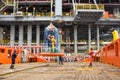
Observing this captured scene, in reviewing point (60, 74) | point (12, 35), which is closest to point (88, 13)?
point (12, 35)

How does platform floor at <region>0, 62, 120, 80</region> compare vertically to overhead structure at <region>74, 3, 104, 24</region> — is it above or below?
below

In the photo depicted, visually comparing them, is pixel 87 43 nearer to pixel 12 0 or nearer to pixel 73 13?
pixel 73 13

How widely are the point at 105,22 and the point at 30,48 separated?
19919 millimetres

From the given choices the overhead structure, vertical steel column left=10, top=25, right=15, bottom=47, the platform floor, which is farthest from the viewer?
vertical steel column left=10, top=25, right=15, bottom=47

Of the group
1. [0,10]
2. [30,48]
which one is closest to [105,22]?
[30,48]

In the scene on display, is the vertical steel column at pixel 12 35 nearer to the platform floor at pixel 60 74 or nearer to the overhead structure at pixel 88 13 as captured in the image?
the overhead structure at pixel 88 13

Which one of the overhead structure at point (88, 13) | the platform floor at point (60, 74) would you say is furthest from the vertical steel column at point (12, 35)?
the platform floor at point (60, 74)

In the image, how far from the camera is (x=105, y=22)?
7006 cm

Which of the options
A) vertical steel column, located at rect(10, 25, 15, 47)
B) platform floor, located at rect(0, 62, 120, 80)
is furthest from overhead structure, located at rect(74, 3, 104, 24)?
platform floor, located at rect(0, 62, 120, 80)

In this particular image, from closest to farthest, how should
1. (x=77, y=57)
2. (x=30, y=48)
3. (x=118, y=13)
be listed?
(x=77, y=57), (x=30, y=48), (x=118, y=13)

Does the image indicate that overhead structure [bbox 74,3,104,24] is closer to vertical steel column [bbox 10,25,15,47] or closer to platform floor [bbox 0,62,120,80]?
vertical steel column [bbox 10,25,15,47]

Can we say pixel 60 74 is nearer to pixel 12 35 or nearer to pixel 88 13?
pixel 88 13

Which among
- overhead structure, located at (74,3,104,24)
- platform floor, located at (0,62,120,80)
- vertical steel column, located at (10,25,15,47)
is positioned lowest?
platform floor, located at (0,62,120,80)

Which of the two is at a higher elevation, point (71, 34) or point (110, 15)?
point (110, 15)
